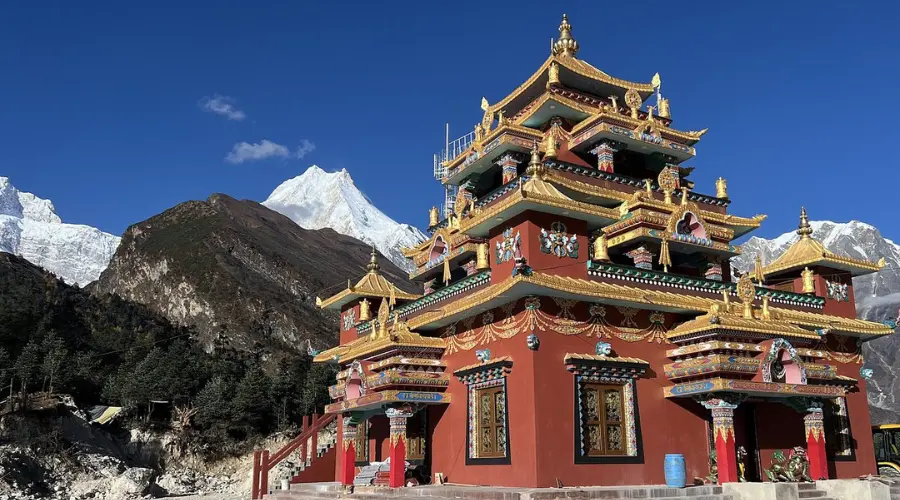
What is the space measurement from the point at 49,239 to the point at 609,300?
353 ft

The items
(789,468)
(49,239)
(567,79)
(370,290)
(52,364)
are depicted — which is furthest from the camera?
(49,239)

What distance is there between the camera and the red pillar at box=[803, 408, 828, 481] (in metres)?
14.8

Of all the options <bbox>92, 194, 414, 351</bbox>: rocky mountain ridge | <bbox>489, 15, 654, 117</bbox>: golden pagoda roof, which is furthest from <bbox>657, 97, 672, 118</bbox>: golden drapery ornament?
<bbox>92, 194, 414, 351</bbox>: rocky mountain ridge

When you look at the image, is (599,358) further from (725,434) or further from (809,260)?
(809,260)

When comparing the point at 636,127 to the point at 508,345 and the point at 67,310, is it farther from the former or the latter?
the point at 67,310

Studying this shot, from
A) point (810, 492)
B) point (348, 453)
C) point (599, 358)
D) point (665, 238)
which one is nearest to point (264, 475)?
point (348, 453)

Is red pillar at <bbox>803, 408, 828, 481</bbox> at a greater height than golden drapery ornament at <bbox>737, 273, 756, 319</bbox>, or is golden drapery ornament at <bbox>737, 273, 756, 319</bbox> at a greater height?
golden drapery ornament at <bbox>737, 273, 756, 319</bbox>

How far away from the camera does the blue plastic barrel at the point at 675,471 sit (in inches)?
543

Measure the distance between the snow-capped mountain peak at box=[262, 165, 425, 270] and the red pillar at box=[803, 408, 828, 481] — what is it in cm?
9717

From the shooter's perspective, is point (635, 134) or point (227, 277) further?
point (227, 277)

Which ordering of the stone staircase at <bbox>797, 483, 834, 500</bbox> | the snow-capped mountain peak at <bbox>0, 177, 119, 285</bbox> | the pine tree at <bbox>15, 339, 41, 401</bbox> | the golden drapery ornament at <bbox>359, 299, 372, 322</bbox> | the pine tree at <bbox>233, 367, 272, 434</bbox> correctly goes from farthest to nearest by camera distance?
the snow-capped mountain peak at <bbox>0, 177, 119, 285</bbox> → the pine tree at <bbox>233, 367, 272, 434</bbox> → the pine tree at <bbox>15, 339, 41, 401</bbox> → the golden drapery ornament at <bbox>359, 299, 372, 322</bbox> → the stone staircase at <bbox>797, 483, 834, 500</bbox>

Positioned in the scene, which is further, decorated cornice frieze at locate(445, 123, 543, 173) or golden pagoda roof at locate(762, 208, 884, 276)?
decorated cornice frieze at locate(445, 123, 543, 173)

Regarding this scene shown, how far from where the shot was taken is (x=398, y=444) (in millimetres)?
15617

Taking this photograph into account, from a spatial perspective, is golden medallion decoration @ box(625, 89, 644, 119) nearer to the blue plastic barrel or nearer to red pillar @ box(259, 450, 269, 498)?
the blue plastic barrel
